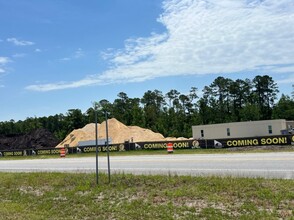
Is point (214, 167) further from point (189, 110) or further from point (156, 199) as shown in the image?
point (189, 110)

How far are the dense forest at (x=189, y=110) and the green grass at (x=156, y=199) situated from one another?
81.8 m

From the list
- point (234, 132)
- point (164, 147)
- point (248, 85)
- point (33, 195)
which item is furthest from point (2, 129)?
point (33, 195)

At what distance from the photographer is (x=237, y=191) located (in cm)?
889

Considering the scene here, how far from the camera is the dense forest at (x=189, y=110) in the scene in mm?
104000

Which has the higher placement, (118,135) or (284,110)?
(284,110)

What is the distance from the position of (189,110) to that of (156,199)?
117773 millimetres

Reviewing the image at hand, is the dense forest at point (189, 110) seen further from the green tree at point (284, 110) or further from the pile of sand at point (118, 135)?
the pile of sand at point (118, 135)

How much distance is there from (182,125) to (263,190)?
94.9 metres

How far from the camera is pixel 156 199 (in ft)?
29.6

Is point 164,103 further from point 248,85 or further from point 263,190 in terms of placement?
point 263,190

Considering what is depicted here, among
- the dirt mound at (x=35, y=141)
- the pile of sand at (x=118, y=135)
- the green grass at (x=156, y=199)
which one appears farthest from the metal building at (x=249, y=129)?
the green grass at (x=156, y=199)

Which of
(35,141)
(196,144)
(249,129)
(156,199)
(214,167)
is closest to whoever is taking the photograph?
(156,199)

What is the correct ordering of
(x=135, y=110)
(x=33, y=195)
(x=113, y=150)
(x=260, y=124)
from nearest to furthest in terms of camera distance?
1. (x=33, y=195)
2. (x=113, y=150)
3. (x=260, y=124)
4. (x=135, y=110)

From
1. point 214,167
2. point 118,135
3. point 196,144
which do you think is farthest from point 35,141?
point 214,167
